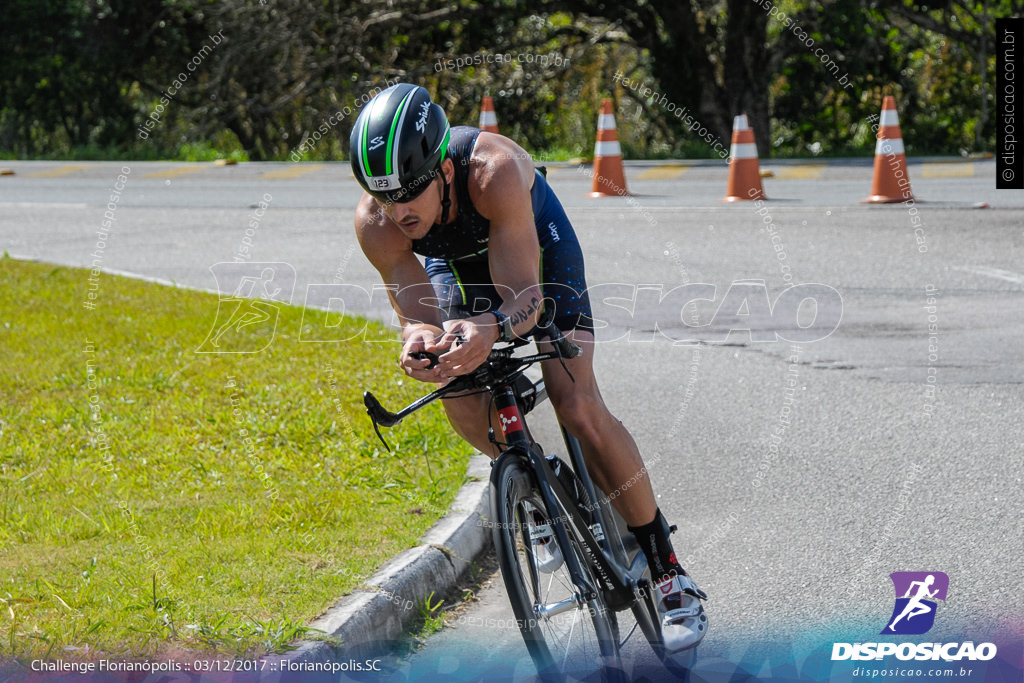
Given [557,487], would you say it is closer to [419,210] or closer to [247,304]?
[419,210]

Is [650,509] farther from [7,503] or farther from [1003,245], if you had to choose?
[1003,245]

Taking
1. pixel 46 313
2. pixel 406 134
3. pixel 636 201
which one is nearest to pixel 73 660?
pixel 406 134

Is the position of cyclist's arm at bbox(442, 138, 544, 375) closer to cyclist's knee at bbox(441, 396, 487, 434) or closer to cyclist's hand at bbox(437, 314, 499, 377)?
cyclist's hand at bbox(437, 314, 499, 377)

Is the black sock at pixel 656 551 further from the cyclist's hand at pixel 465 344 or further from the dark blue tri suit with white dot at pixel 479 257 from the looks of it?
the cyclist's hand at pixel 465 344

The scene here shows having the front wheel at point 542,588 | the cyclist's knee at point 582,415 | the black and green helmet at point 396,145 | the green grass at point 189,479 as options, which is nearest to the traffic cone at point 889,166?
the green grass at point 189,479

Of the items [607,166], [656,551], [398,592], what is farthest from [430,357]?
[607,166]

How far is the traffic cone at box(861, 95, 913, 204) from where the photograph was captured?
11.0 meters

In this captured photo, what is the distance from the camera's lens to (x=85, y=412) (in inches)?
240

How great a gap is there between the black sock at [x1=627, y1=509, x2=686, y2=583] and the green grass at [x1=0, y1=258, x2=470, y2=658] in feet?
3.25

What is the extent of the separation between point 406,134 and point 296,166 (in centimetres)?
1337

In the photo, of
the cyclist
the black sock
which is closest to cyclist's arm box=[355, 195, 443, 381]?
the cyclist

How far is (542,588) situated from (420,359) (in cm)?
82

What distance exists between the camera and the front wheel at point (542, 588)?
3121 mm

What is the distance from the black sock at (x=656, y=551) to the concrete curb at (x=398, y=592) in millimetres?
824
